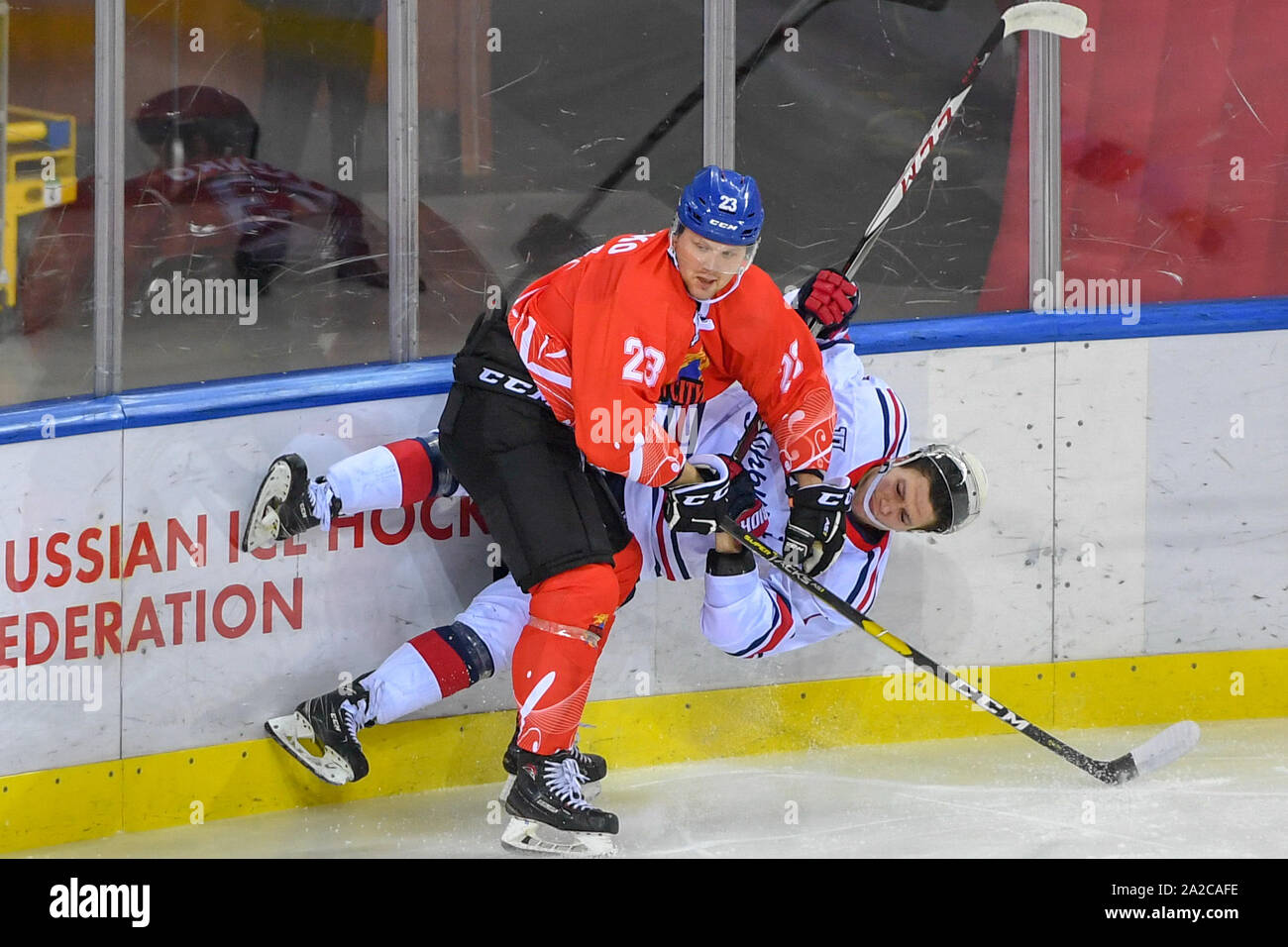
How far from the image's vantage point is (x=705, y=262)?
10.2 ft

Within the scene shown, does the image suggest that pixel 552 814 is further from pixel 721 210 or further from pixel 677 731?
pixel 721 210

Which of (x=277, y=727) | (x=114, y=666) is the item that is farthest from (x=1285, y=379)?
(x=114, y=666)

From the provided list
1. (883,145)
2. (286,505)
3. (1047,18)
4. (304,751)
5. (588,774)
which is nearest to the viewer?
(286,505)

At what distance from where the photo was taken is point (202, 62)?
346cm

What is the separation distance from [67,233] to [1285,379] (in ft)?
9.73

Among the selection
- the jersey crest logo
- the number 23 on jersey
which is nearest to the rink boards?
the jersey crest logo

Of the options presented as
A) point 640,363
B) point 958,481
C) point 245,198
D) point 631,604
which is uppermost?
point 245,198

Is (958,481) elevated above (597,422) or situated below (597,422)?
below

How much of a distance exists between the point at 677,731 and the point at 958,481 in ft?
3.30

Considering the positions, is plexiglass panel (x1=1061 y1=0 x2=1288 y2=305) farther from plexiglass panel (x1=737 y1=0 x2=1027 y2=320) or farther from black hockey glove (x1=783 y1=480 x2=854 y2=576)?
black hockey glove (x1=783 y1=480 x2=854 y2=576)

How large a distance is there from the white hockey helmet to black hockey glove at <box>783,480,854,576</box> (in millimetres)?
202

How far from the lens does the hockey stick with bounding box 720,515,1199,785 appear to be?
339cm

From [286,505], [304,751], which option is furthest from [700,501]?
[304,751]
